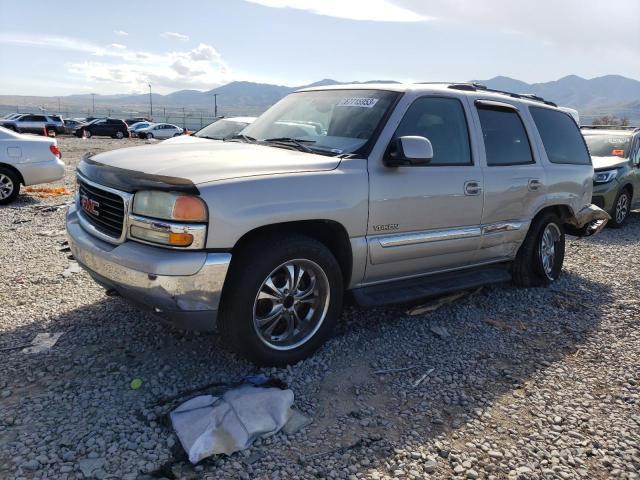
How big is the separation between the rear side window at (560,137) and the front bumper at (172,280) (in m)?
3.77

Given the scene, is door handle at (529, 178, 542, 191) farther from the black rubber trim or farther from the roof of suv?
Answer: the black rubber trim

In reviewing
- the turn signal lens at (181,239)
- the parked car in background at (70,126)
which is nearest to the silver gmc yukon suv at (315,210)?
the turn signal lens at (181,239)

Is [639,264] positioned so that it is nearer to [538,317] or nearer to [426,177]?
[538,317]

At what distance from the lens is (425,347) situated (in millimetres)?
3943

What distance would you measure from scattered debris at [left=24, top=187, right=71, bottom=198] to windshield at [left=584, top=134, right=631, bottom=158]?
411 inches

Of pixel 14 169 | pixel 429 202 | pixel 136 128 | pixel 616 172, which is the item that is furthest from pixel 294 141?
pixel 136 128

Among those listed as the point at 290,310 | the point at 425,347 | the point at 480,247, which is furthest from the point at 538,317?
the point at 290,310

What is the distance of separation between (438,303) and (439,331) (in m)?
0.60

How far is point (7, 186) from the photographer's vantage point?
8.80 m

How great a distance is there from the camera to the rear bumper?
8930mm

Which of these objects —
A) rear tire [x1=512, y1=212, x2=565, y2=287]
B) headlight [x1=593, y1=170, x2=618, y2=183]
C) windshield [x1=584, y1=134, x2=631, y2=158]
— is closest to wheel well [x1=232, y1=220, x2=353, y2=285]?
rear tire [x1=512, y1=212, x2=565, y2=287]

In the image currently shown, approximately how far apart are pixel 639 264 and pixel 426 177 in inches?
173

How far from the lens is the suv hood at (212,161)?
10.2 feet

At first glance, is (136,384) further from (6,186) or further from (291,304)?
(6,186)
